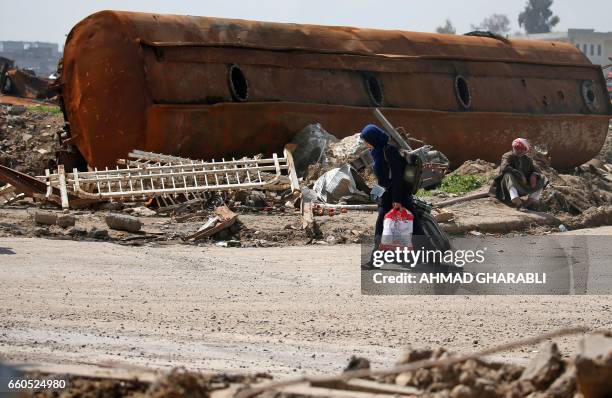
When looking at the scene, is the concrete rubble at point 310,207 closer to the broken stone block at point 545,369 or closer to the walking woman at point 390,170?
the walking woman at point 390,170

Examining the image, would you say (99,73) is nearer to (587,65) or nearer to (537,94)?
(537,94)

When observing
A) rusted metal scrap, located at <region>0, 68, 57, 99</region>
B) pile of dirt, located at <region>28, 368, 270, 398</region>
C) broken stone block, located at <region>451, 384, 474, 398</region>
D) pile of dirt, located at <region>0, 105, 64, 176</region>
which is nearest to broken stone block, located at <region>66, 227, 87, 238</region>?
pile of dirt, located at <region>0, 105, 64, 176</region>

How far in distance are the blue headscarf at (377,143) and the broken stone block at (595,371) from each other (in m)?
6.41

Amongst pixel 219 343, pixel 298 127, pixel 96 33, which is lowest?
pixel 219 343

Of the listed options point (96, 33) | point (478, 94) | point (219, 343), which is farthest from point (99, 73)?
point (219, 343)

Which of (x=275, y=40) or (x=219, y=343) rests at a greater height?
(x=275, y=40)

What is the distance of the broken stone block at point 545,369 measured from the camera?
5.59 meters

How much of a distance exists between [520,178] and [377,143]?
549 centimetres

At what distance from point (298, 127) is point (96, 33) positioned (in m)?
3.47

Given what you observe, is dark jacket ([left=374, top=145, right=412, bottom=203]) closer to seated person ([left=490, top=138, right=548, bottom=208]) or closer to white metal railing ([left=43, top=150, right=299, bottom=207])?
white metal railing ([left=43, top=150, right=299, bottom=207])

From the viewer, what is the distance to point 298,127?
19266 mm

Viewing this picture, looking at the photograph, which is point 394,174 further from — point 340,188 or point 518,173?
point 518,173

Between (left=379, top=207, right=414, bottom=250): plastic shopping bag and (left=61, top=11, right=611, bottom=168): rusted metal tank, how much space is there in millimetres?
6746

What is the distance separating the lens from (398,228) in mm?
11672
